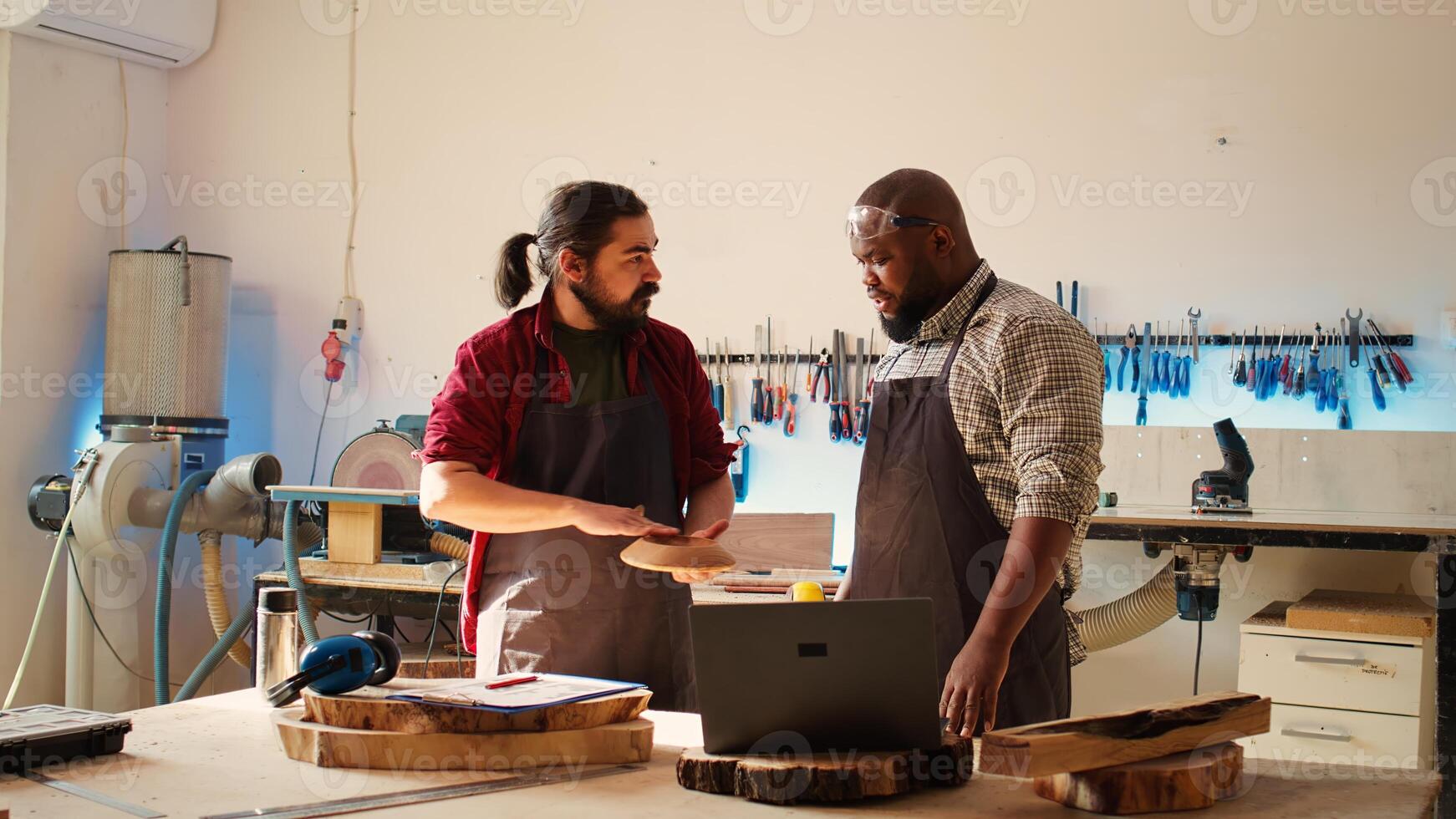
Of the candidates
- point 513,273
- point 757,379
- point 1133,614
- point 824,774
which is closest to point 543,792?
point 824,774

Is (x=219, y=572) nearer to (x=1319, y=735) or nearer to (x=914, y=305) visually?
(x=914, y=305)

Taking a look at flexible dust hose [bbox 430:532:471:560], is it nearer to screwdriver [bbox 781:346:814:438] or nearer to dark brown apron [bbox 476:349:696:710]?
screwdriver [bbox 781:346:814:438]

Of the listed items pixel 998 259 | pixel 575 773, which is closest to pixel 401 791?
pixel 575 773

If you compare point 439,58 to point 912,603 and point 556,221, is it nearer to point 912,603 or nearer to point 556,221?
point 556,221

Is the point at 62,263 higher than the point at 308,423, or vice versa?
the point at 62,263

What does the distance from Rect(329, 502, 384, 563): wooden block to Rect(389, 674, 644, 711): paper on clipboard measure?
2.20m

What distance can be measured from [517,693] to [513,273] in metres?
1.06

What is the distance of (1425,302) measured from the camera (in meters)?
3.76

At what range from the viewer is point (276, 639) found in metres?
1.87

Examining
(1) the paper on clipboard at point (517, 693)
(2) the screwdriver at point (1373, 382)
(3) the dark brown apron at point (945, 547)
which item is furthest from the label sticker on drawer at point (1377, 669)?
(1) the paper on clipboard at point (517, 693)

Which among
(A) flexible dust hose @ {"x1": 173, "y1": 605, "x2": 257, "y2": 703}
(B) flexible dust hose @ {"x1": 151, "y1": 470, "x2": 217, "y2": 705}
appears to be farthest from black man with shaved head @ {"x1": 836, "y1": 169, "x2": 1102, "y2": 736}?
(B) flexible dust hose @ {"x1": 151, "y1": 470, "x2": 217, "y2": 705}

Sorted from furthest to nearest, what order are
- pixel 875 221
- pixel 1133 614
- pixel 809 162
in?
1. pixel 809 162
2. pixel 1133 614
3. pixel 875 221

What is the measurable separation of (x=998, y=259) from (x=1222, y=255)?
718 mm

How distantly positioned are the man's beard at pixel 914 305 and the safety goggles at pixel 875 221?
0.25 feet
